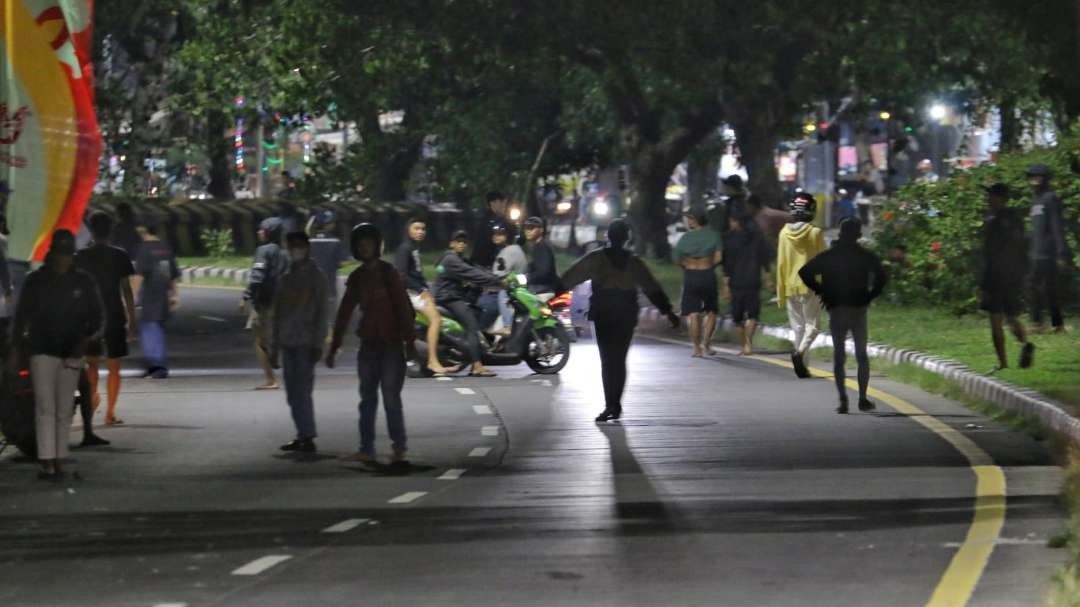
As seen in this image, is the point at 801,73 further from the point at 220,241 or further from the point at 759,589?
the point at 759,589

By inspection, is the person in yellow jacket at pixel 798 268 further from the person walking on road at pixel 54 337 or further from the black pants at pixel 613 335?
the person walking on road at pixel 54 337

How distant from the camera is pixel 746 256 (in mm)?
26188

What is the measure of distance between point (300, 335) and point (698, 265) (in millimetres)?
9185

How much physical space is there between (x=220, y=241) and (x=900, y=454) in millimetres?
34945

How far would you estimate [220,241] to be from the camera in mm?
49875

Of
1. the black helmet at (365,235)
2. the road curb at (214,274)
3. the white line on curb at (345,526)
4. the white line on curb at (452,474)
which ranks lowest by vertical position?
the road curb at (214,274)

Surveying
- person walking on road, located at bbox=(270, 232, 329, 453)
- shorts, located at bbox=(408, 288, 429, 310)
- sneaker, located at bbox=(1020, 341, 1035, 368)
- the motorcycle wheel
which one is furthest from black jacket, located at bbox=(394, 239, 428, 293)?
person walking on road, located at bbox=(270, 232, 329, 453)

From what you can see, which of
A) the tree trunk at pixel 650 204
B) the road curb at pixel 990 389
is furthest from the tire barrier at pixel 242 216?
the road curb at pixel 990 389

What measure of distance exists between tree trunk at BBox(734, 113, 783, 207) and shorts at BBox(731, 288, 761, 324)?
12.7m

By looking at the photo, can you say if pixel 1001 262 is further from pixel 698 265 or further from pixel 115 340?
pixel 115 340

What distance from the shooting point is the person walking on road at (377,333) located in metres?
16.2

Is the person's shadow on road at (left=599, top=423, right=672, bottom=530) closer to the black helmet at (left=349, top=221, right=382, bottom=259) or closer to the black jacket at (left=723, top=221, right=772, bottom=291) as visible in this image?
the black helmet at (left=349, top=221, right=382, bottom=259)

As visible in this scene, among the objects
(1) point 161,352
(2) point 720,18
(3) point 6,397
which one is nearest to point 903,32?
(2) point 720,18

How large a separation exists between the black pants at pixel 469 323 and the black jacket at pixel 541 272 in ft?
2.91
